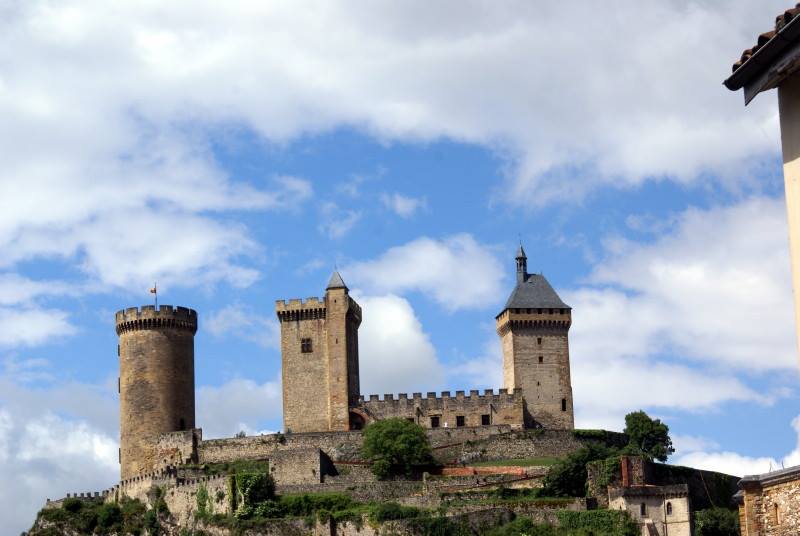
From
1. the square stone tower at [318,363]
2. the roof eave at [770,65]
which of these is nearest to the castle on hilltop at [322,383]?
the square stone tower at [318,363]

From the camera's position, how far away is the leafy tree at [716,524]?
55719 mm

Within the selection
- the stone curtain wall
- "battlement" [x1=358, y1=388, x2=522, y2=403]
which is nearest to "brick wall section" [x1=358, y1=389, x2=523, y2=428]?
"battlement" [x1=358, y1=388, x2=522, y2=403]

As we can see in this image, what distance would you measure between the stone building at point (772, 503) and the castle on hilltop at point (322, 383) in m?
54.9

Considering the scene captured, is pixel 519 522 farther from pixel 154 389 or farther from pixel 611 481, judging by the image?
pixel 154 389

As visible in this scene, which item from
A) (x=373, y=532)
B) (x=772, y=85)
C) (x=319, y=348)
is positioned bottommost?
(x=373, y=532)

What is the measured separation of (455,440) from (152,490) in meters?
14.9

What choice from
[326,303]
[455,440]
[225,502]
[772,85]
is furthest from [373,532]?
[772,85]

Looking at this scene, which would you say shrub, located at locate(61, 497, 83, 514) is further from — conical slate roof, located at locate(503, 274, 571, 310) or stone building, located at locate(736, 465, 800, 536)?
stone building, located at locate(736, 465, 800, 536)

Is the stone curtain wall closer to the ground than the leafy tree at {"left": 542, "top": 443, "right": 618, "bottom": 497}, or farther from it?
closer to the ground

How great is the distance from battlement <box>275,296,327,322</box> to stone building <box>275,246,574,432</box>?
0.17 ft

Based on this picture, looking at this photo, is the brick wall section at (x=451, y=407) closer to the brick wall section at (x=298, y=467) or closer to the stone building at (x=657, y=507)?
the brick wall section at (x=298, y=467)

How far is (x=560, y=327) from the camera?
74312 mm

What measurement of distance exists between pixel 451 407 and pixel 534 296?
7902 millimetres

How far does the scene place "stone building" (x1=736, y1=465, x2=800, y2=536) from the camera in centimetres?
1528
